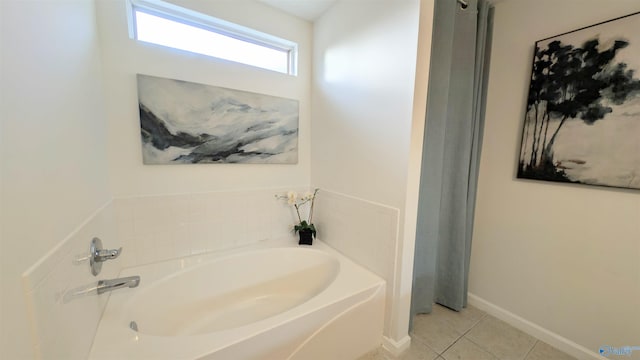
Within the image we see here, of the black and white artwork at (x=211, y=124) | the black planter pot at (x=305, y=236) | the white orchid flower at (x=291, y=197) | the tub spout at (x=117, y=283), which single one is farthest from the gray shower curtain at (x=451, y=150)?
the tub spout at (x=117, y=283)

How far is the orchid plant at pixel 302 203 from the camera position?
6.71ft

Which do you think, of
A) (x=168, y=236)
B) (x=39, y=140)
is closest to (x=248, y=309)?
(x=168, y=236)

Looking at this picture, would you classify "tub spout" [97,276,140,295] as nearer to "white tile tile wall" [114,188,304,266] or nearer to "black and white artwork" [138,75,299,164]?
"white tile tile wall" [114,188,304,266]

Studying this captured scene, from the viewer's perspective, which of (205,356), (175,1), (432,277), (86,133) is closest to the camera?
(205,356)

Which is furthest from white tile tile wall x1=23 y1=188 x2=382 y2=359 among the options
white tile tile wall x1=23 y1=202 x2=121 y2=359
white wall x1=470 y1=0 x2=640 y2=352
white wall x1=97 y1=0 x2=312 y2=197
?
white wall x1=470 y1=0 x2=640 y2=352

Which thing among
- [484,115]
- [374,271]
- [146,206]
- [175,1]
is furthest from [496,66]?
[146,206]

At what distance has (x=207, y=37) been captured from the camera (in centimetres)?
178

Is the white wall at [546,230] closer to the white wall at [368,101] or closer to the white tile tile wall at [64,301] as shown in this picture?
the white wall at [368,101]

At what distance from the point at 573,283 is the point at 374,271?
1.28m

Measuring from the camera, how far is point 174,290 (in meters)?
1.52

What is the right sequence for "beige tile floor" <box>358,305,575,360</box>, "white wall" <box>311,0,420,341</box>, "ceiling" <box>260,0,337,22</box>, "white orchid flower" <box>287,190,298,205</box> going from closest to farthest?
"white wall" <box>311,0,420,341</box> < "beige tile floor" <box>358,305,575,360</box> < "ceiling" <box>260,0,337,22</box> < "white orchid flower" <box>287,190,298,205</box>

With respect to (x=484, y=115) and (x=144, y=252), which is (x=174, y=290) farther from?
(x=484, y=115)

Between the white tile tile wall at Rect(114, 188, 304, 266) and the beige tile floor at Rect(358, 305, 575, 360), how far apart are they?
4.15ft

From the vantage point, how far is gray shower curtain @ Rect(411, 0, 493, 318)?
151 cm
